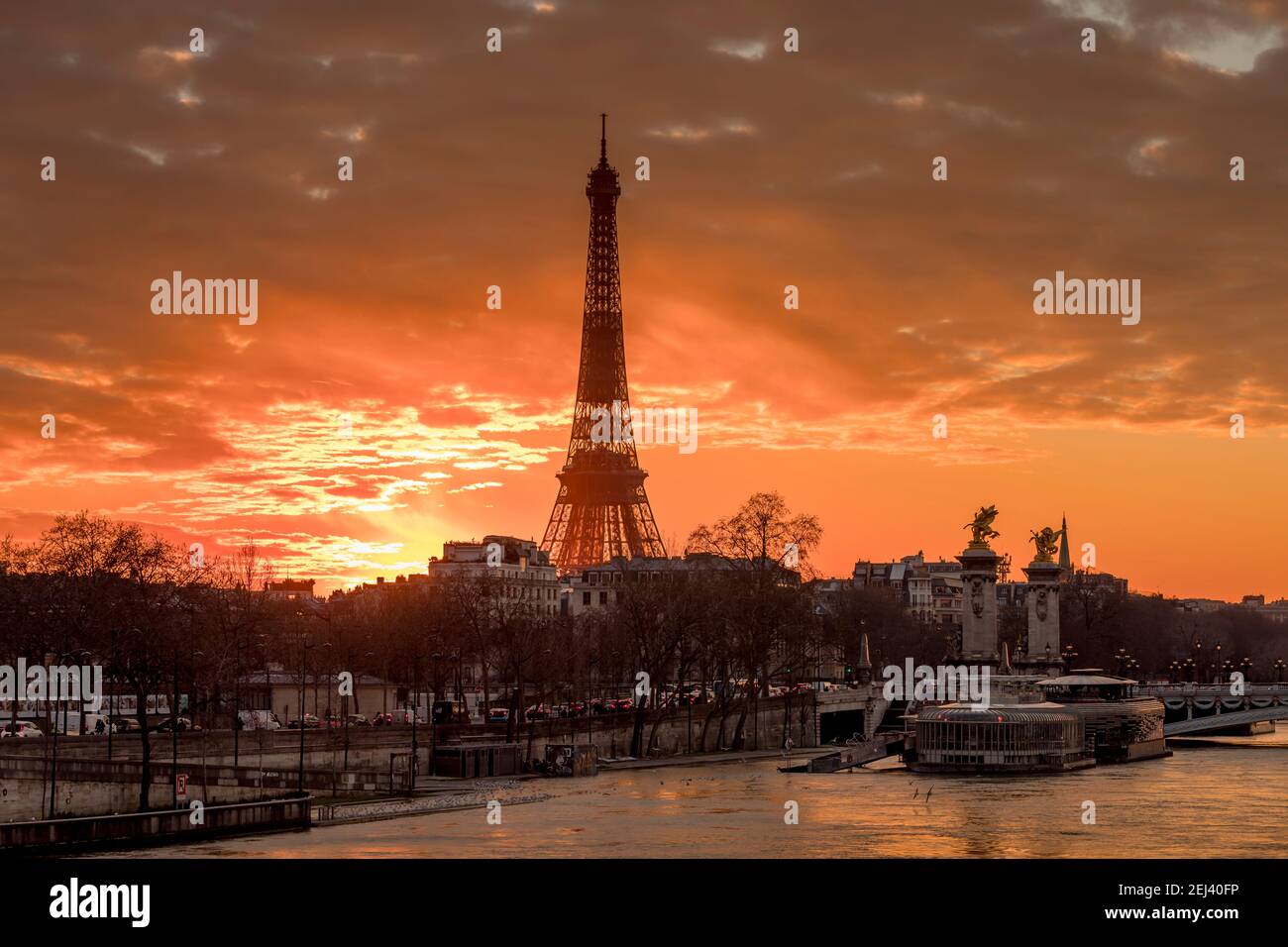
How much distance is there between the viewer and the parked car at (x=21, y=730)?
7600cm

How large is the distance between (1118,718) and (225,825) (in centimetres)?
6541

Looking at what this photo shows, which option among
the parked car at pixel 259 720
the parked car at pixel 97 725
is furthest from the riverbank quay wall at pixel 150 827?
the parked car at pixel 259 720

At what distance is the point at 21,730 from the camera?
80000mm

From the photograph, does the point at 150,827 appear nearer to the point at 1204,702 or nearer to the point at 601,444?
the point at 1204,702

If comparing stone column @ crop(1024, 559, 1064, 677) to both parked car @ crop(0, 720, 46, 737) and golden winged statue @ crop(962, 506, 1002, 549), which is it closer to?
golden winged statue @ crop(962, 506, 1002, 549)

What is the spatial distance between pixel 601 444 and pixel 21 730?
4102 inches

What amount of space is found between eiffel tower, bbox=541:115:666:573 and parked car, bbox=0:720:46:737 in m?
92.4

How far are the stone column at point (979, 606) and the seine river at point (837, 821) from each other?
124 feet

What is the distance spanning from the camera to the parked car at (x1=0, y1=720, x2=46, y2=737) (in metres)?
76.0

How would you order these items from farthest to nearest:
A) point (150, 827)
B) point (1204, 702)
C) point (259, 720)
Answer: point (1204, 702) → point (259, 720) → point (150, 827)

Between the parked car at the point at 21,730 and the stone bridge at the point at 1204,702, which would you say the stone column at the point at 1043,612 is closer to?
the stone bridge at the point at 1204,702

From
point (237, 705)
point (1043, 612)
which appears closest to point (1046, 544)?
point (1043, 612)

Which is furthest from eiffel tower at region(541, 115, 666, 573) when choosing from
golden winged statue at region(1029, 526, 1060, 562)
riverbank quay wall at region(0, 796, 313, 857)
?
riverbank quay wall at region(0, 796, 313, 857)
